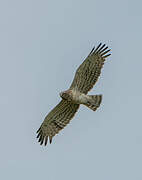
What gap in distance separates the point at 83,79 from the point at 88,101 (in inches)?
28.1

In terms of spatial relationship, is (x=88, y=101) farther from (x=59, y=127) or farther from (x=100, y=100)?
(x=59, y=127)

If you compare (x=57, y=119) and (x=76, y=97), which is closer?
(x=76, y=97)

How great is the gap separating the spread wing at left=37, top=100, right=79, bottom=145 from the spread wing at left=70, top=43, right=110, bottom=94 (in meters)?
0.65

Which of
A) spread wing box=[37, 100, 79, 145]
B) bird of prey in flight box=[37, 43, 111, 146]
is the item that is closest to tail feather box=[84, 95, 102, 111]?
bird of prey in flight box=[37, 43, 111, 146]

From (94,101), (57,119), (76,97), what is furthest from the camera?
(57,119)

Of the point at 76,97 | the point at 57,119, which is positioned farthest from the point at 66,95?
the point at 57,119

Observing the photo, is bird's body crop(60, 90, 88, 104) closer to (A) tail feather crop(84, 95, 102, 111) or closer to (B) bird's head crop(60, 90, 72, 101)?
(B) bird's head crop(60, 90, 72, 101)

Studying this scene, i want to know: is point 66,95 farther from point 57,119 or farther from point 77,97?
point 57,119

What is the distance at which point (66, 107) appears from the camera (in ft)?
38.5

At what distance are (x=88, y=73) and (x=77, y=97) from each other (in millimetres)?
859

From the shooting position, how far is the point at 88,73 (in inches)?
456

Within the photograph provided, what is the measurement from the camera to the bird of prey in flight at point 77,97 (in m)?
11.4

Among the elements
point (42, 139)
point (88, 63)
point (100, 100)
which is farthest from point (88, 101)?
point (42, 139)

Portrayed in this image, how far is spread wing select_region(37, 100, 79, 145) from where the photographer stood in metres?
11.8
